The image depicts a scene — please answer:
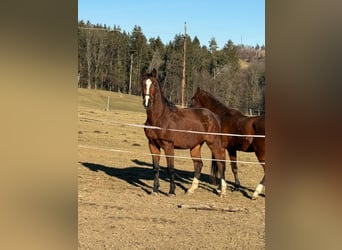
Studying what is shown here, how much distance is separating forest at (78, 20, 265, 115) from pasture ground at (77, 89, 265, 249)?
52 millimetres

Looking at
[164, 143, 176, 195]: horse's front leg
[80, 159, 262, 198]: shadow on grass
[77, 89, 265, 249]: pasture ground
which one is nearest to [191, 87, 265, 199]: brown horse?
[77, 89, 265, 249]: pasture ground

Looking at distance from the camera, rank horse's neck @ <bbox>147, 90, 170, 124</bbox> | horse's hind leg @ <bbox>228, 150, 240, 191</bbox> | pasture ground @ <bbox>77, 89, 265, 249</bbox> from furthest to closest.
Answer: horse's hind leg @ <bbox>228, 150, 240, 191</bbox>
horse's neck @ <bbox>147, 90, 170, 124</bbox>
pasture ground @ <bbox>77, 89, 265, 249</bbox>

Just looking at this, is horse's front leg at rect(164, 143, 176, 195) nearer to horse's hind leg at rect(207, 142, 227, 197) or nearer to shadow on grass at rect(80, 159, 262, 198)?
shadow on grass at rect(80, 159, 262, 198)

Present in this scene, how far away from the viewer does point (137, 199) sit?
7.68 ft

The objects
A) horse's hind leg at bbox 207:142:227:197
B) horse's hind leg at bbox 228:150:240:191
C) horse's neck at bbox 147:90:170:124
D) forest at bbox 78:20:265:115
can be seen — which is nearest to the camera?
forest at bbox 78:20:265:115

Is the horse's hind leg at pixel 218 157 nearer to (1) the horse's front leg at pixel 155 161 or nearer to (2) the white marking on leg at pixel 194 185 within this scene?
(2) the white marking on leg at pixel 194 185

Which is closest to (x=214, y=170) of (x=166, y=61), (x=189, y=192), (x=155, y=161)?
(x=189, y=192)

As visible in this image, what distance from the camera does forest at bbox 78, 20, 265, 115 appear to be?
81 cm
